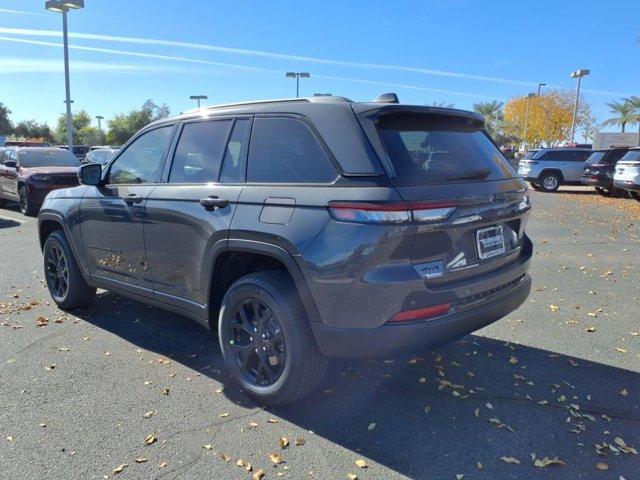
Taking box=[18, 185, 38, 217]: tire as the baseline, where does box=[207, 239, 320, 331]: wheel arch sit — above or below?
above

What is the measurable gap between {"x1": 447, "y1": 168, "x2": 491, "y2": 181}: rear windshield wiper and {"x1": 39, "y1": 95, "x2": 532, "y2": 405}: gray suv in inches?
0.5

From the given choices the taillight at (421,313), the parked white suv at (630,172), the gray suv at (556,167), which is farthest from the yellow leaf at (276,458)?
the gray suv at (556,167)

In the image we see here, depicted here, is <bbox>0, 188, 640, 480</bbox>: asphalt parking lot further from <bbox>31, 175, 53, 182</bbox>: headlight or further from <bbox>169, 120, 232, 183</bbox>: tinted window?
<bbox>31, 175, 53, 182</bbox>: headlight

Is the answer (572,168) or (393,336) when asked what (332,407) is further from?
(572,168)

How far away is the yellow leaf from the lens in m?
2.82

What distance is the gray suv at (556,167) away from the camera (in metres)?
21.7

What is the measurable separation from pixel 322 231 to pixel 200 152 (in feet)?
4.71

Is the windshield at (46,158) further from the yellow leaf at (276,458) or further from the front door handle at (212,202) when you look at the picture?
the yellow leaf at (276,458)

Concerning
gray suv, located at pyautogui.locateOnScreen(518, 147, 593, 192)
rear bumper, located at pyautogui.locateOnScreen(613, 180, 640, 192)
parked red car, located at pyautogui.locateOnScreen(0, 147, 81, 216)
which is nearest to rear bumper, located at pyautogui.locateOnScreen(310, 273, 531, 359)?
parked red car, located at pyautogui.locateOnScreen(0, 147, 81, 216)

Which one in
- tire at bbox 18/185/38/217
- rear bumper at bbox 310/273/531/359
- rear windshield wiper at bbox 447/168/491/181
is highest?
rear windshield wiper at bbox 447/168/491/181

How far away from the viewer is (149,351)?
4301mm

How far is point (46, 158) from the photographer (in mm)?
13273

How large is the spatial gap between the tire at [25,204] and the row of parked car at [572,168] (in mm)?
17701

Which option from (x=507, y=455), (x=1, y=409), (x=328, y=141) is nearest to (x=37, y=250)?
(x=1, y=409)
